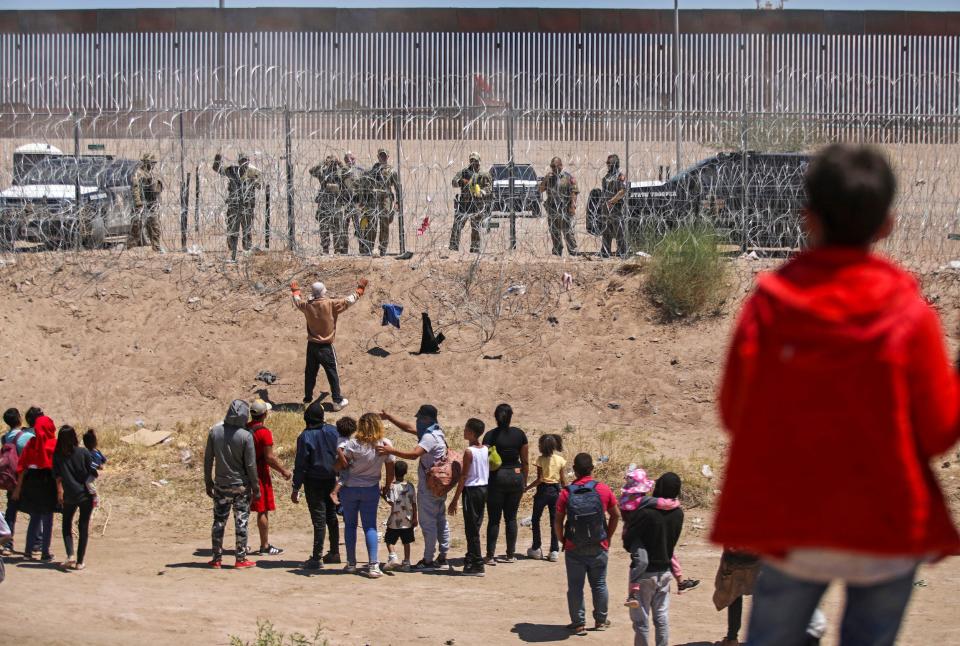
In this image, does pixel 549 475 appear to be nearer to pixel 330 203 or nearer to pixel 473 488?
pixel 473 488

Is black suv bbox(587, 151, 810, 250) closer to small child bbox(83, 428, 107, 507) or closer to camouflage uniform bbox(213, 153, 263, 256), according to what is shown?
camouflage uniform bbox(213, 153, 263, 256)

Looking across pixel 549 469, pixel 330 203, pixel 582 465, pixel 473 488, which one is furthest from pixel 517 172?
pixel 582 465

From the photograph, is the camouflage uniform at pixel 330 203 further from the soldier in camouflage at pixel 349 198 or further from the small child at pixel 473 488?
the small child at pixel 473 488

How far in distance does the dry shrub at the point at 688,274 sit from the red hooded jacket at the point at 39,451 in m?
8.61

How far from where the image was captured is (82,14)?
32656mm

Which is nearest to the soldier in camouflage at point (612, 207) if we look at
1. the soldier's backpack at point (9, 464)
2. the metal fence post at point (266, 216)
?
the metal fence post at point (266, 216)

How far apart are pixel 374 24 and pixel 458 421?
1922 cm

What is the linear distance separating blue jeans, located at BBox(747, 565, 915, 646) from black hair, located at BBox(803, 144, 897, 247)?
29.8 inches

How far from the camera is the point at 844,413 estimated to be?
8.30ft

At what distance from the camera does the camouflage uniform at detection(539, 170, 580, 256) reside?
16.8m

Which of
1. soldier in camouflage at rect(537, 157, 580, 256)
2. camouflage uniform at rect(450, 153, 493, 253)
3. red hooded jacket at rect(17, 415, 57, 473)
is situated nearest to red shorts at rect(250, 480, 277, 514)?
red hooded jacket at rect(17, 415, 57, 473)

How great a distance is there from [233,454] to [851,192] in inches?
306

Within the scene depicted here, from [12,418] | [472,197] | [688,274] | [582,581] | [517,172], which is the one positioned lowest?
[582,581]

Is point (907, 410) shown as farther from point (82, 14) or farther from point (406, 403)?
point (82, 14)
